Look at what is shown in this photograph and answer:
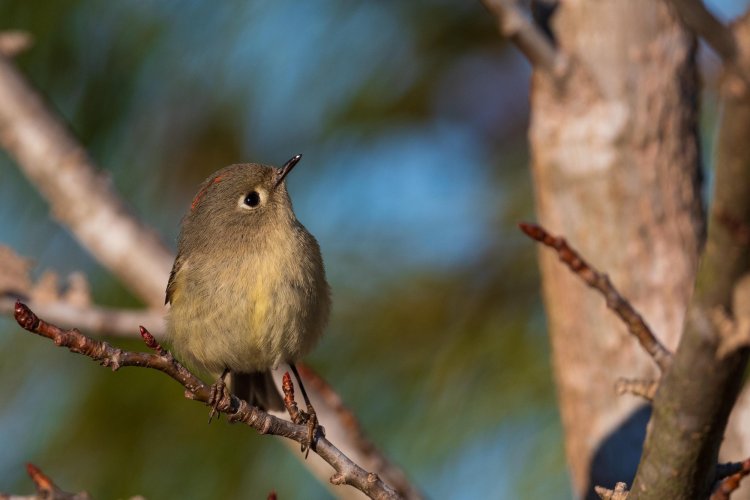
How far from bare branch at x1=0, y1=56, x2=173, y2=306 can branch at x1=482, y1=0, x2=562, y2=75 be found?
4.87 ft

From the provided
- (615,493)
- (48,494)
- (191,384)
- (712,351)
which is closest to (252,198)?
(191,384)

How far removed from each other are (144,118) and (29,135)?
0.41m

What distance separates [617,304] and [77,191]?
2.15 meters

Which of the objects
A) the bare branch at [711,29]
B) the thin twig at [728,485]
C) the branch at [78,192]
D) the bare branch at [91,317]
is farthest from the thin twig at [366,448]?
the bare branch at [711,29]

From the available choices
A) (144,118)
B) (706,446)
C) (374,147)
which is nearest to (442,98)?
(374,147)

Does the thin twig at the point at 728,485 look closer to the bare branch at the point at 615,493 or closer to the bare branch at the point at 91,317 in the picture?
the bare branch at the point at 615,493

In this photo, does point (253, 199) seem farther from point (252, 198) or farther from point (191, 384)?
point (191, 384)

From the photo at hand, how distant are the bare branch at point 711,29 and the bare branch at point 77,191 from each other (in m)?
2.50

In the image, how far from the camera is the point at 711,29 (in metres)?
→ 1.08

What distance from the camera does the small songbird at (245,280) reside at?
2.59 meters

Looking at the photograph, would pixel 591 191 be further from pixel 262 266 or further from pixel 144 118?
pixel 144 118

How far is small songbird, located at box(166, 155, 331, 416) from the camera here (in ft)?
8.48

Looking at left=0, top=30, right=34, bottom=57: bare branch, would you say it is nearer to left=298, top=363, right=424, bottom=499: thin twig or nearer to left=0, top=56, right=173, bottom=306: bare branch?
left=0, top=56, right=173, bottom=306: bare branch

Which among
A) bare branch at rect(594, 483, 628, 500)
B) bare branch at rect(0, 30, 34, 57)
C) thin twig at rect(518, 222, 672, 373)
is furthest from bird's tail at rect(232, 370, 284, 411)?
bare branch at rect(594, 483, 628, 500)
